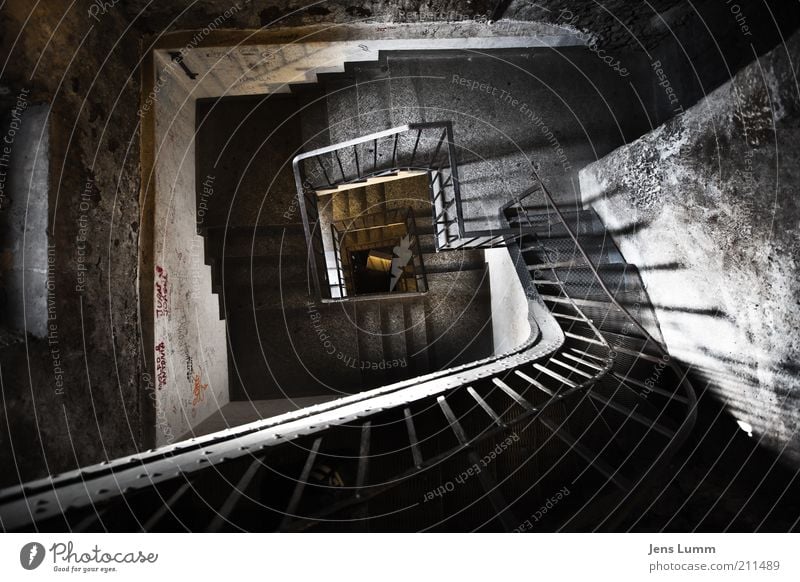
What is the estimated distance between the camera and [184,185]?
458 cm

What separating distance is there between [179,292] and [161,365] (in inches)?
34.5

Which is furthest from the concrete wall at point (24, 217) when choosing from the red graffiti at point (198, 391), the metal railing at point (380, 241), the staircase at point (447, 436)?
the metal railing at point (380, 241)

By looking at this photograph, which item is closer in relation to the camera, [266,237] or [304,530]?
[304,530]

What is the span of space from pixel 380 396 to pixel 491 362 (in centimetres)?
110

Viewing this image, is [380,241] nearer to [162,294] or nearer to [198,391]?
[198,391]

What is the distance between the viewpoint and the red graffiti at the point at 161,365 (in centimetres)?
376

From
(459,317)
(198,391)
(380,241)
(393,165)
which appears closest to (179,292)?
(198,391)

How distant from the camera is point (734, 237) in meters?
2.41

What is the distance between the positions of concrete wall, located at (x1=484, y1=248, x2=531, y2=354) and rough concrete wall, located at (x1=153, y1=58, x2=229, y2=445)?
419cm

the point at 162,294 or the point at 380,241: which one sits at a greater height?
the point at 380,241

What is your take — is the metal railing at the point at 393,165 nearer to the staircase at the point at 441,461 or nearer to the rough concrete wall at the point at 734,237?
the staircase at the point at 441,461
